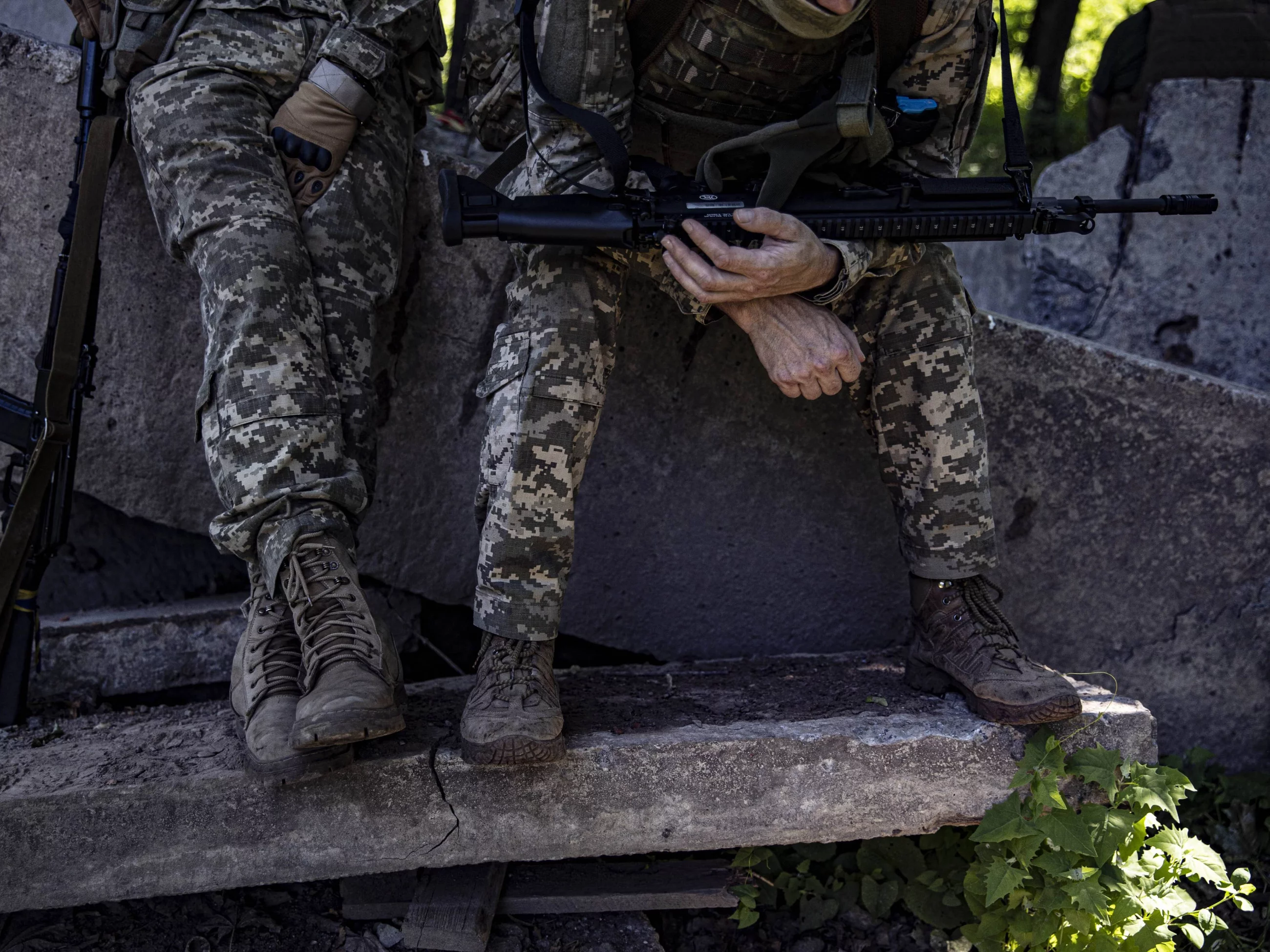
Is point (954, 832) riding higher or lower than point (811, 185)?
lower

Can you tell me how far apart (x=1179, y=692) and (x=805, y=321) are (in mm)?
1595

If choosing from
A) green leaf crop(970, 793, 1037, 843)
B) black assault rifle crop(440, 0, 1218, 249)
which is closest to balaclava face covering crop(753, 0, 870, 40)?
black assault rifle crop(440, 0, 1218, 249)

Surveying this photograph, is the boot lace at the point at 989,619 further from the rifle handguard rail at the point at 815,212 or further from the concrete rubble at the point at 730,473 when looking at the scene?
the rifle handguard rail at the point at 815,212

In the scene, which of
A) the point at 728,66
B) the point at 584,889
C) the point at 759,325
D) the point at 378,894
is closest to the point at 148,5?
the point at 728,66

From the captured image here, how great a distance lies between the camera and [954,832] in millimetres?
2180

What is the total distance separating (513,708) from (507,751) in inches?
2.8

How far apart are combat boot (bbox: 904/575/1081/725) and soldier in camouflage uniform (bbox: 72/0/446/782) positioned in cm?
104

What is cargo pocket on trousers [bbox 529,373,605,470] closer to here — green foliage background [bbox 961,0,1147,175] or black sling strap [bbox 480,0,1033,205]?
black sling strap [bbox 480,0,1033,205]

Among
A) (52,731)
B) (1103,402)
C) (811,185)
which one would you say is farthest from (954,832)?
(52,731)

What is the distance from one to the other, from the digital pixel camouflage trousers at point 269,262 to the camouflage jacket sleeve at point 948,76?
1090 millimetres

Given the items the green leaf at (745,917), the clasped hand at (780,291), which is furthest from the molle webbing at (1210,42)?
the green leaf at (745,917)

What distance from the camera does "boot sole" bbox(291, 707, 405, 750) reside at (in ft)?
5.14

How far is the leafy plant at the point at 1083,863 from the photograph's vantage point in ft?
6.06

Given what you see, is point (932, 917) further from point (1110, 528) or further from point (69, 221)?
point (69, 221)
